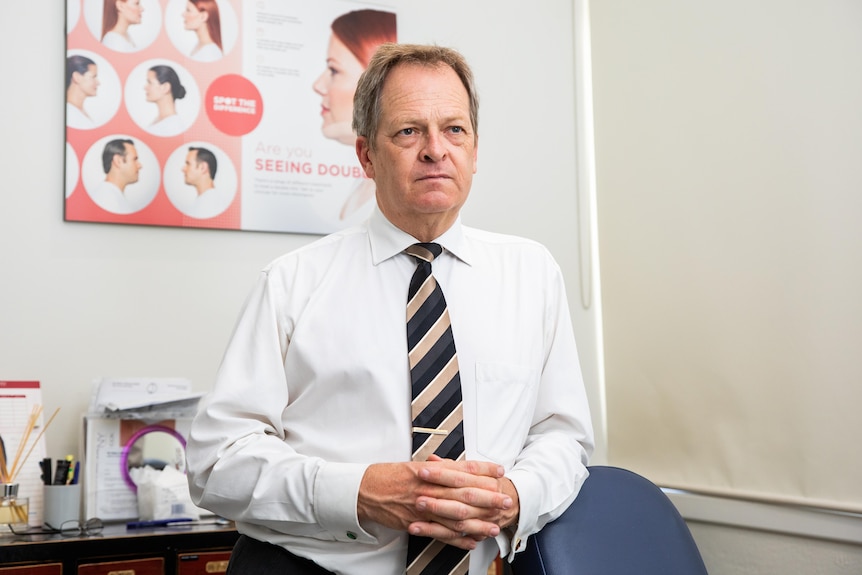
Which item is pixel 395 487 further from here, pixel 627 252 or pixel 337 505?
pixel 627 252

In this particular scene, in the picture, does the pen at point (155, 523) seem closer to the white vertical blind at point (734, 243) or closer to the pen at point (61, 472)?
the pen at point (61, 472)

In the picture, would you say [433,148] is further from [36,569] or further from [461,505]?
[36,569]

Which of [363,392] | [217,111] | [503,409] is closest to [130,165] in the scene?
[217,111]

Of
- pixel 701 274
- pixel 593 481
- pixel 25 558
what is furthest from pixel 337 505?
pixel 701 274

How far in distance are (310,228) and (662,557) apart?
5.38ft

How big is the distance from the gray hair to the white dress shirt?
22cm

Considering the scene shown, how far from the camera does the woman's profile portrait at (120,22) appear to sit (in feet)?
8.45

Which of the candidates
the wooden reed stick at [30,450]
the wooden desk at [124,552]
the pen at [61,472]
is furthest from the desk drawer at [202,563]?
the wooden reed stick at [30,450]

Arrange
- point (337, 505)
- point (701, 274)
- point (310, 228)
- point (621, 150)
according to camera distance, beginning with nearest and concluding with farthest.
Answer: point (337, 505), point (701, 274), point (310, 228), point (621, 150)

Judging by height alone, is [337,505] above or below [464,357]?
below

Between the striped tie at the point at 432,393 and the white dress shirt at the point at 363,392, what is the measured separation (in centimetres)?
3

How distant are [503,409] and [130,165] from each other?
4.98 feet

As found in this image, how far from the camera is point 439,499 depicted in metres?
1.42

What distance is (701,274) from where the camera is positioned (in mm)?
2564
